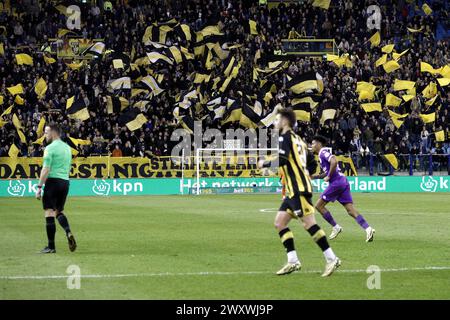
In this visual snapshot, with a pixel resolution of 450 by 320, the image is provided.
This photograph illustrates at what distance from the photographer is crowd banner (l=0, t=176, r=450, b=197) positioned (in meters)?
39.8

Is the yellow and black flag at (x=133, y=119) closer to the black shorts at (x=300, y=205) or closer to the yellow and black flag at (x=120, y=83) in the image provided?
the yellow and black flag at (x=120, y=83)

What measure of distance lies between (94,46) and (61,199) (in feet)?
98.4

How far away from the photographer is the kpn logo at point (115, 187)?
133 ft

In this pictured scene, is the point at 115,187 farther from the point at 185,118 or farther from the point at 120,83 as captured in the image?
the point at 120,83

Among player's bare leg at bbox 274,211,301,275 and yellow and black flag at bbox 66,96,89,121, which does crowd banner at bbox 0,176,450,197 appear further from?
player's bare leg at bbox 274,211,301,275

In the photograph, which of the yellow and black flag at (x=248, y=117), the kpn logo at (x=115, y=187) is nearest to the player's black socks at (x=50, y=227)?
the kpn logo at (x=115, y=187)

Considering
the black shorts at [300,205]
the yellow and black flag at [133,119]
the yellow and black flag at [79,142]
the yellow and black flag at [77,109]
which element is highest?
the yellow and black flag at [77,109]

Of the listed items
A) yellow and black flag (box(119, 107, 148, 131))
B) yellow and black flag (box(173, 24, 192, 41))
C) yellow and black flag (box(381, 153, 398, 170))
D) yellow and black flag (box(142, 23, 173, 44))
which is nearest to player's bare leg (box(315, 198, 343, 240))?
yellow and black flag (box(119, 107, 148, 131))

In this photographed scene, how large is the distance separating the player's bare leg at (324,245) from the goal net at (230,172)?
26.0 metres

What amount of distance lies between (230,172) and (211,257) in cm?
2544

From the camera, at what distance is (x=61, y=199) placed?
52.9ft

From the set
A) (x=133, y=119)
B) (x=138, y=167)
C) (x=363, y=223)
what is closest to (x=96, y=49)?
(x=133, y=119)

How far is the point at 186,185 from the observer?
40.9 meters
